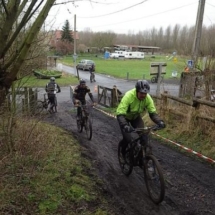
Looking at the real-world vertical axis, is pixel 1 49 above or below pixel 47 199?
above

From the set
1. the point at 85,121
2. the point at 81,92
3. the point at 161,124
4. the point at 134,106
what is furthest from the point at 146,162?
the point at 81,92

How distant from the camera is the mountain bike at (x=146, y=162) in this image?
4707 millimetres

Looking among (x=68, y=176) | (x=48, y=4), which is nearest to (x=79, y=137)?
(x=68, y=176)

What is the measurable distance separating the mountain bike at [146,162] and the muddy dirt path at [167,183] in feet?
0.58

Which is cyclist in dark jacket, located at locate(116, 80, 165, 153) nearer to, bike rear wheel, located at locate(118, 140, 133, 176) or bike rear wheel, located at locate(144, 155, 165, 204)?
bike rear wheel, located at locate(118, 140, 133, 176)

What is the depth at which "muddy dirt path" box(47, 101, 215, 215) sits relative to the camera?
4652mm

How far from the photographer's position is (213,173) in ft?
20.2

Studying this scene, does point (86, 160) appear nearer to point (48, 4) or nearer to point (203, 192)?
point (203, 192)

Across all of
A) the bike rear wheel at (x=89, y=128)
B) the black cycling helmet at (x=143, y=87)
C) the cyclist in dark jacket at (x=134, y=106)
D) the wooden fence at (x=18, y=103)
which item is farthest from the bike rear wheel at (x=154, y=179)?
the bike rear wheel at (x=89, y=128)

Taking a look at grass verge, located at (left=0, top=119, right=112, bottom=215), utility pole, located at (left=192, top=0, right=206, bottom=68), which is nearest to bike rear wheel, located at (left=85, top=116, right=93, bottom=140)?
grass verge, located at (left=0, top=119, right=112, bottom=215)

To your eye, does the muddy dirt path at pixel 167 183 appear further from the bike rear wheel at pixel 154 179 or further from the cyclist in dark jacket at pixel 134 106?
the cyclist in dark jacket at pixel 134 106

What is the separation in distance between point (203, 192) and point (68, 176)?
260cm

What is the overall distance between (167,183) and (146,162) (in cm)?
96

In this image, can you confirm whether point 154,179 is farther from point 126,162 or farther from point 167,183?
point 126,162
